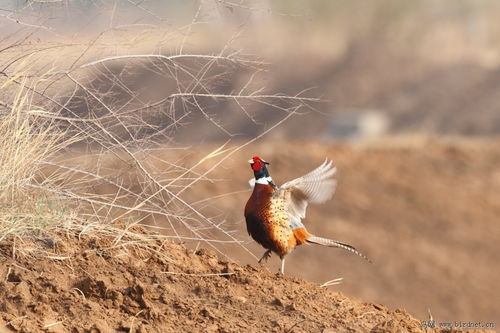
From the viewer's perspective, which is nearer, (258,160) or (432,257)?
(258,160)

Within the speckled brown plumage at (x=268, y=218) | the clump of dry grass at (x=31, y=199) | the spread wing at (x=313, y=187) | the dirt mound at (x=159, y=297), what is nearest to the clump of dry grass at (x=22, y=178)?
the clump of dry grass at (x=31, y=199)

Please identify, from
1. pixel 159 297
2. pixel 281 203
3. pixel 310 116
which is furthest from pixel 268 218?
Answer: pixel 310 116

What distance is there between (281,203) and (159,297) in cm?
85

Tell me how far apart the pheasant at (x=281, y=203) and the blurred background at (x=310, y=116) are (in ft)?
0.56

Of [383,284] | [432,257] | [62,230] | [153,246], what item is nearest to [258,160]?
[153,246]

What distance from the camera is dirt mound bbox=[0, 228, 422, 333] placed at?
3967 mm

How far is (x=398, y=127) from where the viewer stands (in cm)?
2128

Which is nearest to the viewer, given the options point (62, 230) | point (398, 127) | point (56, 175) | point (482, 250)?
point (62, 230)

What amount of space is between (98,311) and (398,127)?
17.8 metres

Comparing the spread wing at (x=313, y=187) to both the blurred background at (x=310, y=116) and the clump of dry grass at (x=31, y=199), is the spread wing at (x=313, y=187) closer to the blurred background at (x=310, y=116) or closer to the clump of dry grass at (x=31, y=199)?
the blurred background at (x=310, y=116)

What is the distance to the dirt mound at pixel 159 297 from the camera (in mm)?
3967

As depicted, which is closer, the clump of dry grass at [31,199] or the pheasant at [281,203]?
the clump of dry grass at [31,199]

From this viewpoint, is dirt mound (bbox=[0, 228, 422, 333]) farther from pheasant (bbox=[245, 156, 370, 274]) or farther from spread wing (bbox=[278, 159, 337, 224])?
spread wing (bbox=[278, 159, 337, 224])

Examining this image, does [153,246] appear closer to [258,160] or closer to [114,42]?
[258,160]
